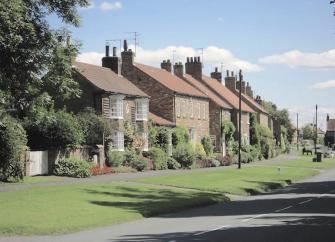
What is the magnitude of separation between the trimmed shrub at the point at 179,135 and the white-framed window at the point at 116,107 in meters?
10.2

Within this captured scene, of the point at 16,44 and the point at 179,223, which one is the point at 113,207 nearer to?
the point at 179,223

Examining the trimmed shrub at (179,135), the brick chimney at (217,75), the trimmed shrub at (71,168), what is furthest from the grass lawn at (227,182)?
the brick chimney at (217,75)

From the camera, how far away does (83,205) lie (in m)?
24.1

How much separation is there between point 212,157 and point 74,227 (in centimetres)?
4621

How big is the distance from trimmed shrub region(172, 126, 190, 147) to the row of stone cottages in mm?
884

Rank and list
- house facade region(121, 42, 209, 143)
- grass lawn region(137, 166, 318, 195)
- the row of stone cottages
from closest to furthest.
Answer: grass lawn region(137, 166, 318, 195)
the row of stone cottages
house facade region(121, 42, 209, 143)

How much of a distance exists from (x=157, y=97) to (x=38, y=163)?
26.1 m

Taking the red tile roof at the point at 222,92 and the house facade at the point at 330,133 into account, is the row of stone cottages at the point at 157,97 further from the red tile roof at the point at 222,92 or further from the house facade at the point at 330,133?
the house facade at the point at 330,133

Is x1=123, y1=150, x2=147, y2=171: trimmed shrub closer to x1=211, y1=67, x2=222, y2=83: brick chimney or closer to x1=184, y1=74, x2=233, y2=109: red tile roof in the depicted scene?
x1=184, y1=74, x2=233, y2=109: red tile roof

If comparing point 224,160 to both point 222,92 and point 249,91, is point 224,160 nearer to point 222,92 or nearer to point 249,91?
point 222,92

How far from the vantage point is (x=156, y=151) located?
1997 inches

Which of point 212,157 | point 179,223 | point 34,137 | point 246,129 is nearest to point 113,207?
point 179,223

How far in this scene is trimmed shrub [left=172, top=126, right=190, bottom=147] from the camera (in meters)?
58.6

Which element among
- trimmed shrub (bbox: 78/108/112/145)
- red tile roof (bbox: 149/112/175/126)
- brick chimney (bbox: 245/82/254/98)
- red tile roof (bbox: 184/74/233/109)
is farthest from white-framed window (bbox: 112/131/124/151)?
brick chimney (bbox: 245/82/254/98)
